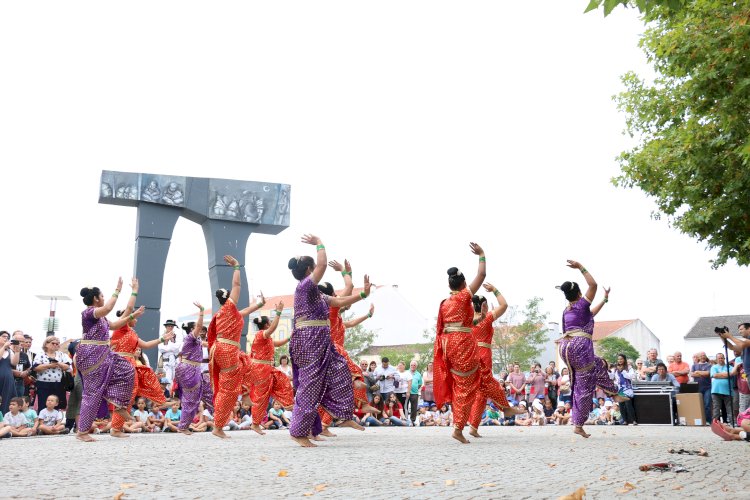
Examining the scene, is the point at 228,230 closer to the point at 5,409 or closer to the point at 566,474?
the point at 5,409

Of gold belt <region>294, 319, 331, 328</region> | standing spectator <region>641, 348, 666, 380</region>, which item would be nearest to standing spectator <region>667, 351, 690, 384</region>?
standing spectator <region>641, 348, 666, 380</region>

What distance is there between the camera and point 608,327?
8538 centimetres

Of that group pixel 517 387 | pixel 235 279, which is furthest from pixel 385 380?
pixel 235 279

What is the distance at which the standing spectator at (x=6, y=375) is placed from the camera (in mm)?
12891

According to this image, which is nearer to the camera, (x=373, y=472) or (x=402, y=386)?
(x=373, y=472)

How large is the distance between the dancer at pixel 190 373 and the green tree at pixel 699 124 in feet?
30.7

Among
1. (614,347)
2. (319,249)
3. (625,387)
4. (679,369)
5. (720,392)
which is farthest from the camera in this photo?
(614,347)

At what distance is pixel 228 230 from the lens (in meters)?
28.1

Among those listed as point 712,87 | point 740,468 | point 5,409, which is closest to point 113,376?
point 5,409

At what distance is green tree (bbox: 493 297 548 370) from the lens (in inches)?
2215

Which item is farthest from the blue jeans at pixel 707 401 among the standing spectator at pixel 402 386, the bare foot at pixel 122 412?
the bare foot at pixel 122 412

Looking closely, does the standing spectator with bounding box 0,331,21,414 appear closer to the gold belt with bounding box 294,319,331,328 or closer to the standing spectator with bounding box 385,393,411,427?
the gold belt with bounding box 294,319,331,328

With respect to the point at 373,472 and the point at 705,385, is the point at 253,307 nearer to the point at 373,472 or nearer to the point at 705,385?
the point at 373,472

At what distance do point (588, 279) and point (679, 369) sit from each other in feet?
32.4
